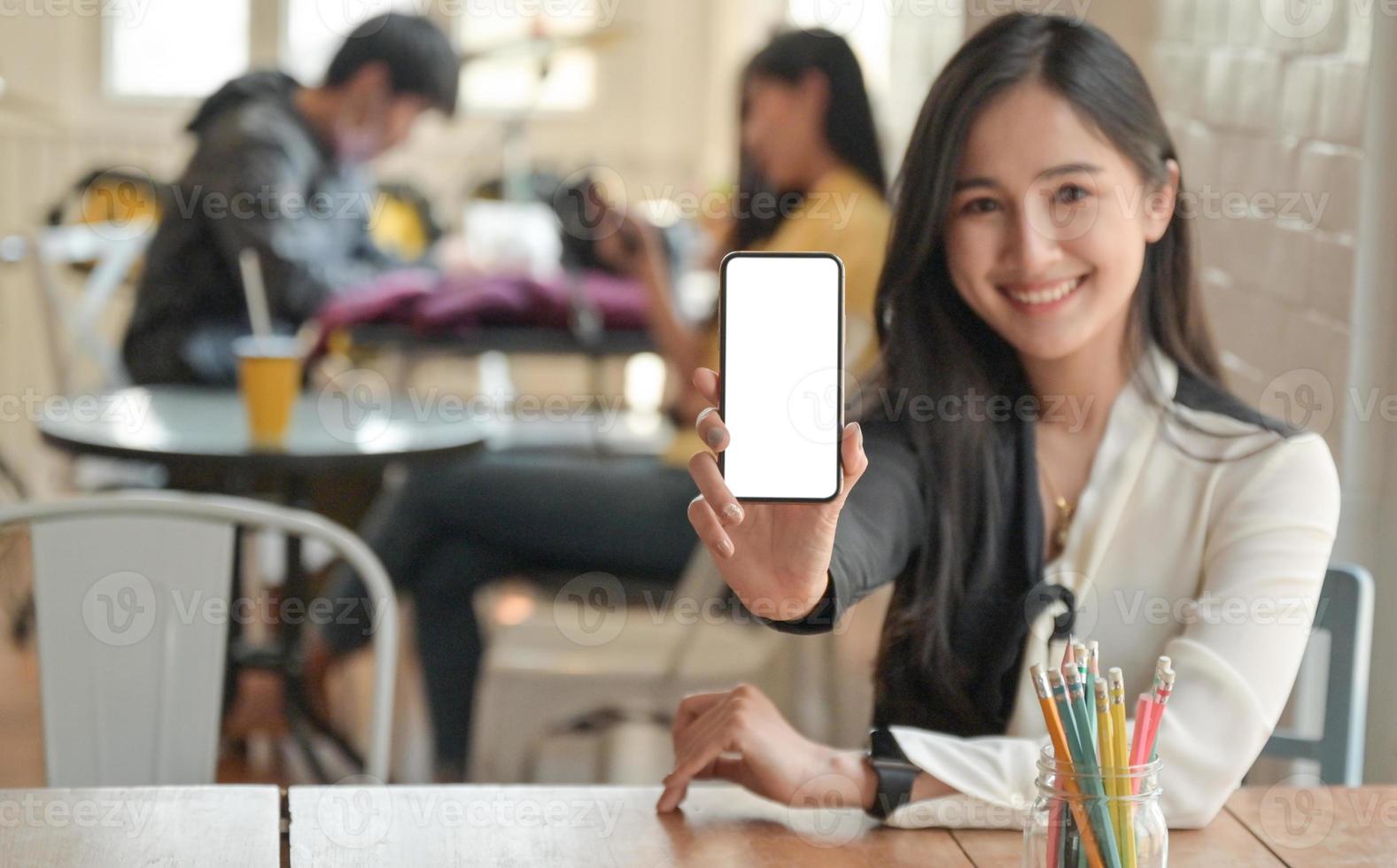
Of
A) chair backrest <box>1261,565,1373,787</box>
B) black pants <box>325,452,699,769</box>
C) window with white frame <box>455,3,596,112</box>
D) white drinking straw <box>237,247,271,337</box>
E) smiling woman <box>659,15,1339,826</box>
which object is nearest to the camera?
smiling woman <box>659,15,1339,826</box>

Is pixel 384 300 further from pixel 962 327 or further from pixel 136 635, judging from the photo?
pixel 962 327

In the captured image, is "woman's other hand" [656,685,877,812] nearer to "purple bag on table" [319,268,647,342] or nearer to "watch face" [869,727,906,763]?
"watch face" [869,727,906,763]

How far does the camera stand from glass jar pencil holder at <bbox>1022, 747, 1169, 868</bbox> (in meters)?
0.77

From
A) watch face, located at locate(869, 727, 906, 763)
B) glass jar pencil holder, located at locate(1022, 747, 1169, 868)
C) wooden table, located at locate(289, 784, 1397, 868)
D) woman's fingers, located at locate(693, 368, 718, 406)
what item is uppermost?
woman's fingers, located at locate(693, 368, 718, 406)

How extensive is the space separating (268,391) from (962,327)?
113 cm

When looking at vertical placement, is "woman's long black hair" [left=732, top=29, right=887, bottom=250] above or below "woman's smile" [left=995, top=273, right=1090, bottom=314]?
above

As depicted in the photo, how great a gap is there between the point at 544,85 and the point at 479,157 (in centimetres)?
37

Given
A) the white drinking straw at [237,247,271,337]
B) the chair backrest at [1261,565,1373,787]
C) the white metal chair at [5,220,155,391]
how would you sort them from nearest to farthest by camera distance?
the chair backrest at [1261,565,1373,787] < the white drinking straw at [237,247,271,337] < the white metal chair at [5,220,155,391]

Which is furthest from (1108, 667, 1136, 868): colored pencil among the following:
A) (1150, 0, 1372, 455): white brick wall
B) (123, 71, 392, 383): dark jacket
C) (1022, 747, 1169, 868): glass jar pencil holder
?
(123, 71, 392, 383): dark jacket

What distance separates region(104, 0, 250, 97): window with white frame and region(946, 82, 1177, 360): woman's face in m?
4.59

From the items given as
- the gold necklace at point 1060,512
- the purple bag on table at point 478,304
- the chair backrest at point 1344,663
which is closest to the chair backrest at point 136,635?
the gold necklace at point 1060,512

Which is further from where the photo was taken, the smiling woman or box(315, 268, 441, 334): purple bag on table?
box(315, 268, 441, 334): purple bag on table

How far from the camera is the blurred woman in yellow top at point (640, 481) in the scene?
222 cm

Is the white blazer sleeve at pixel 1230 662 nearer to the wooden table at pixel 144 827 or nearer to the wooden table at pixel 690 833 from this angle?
the wooden table at pixel 690 833
